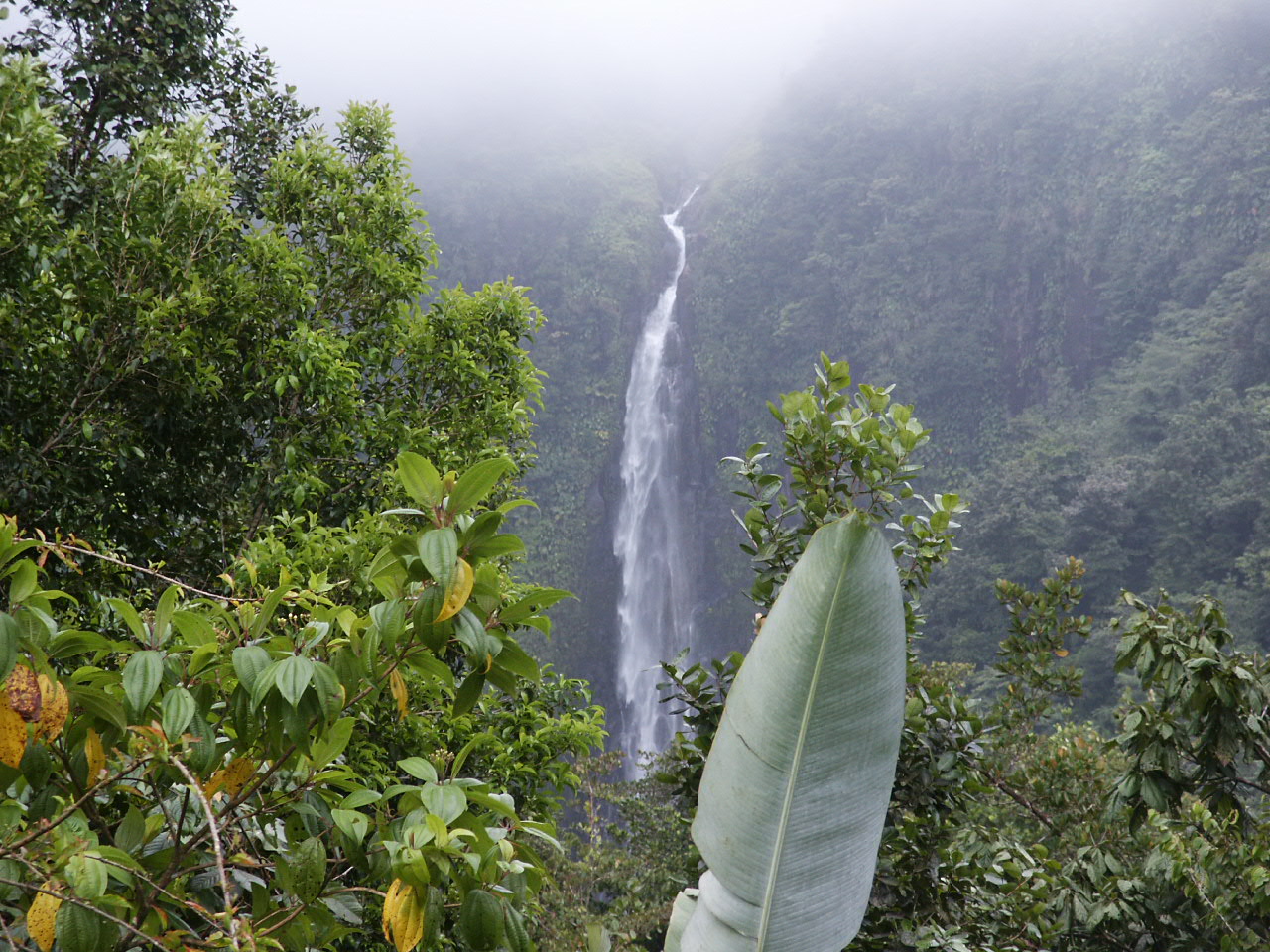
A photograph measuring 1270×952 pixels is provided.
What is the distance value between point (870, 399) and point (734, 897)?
1457mm

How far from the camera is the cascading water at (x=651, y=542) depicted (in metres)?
21.9

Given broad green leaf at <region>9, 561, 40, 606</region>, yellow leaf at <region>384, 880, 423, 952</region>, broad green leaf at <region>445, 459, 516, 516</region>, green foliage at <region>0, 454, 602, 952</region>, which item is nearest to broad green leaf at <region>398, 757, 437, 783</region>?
green foliage at <region>0, 454, 602, 952</region>

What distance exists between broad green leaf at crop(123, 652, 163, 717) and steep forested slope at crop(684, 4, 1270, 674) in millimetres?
21746

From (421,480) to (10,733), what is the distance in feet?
1.61

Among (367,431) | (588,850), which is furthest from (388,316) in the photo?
(588,850)

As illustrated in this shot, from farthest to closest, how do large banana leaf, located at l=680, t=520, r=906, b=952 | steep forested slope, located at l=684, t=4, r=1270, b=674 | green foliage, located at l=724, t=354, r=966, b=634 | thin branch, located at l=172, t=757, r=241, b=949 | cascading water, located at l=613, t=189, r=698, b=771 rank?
steep forested slope, located at l=684, t=4, r=1270, b=674 < cascading water, located at l=613, t=189, r=698, b=771 < green foliage, located at l=724, t=354, r=966, b=634 < thin branch, located at l=172, t=757, r=241, b=949 < large banana leaf, located at l=680, t=520, r=906, b=952

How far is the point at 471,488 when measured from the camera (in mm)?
1009

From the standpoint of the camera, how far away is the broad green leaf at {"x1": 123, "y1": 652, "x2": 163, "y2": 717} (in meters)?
0.93

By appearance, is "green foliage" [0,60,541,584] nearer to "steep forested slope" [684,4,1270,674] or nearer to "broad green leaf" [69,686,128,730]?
"broad green leaf" [69,686,128,730]

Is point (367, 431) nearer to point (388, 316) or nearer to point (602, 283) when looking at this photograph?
point (388, 316)

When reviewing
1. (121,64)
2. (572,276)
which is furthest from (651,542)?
(121,64)

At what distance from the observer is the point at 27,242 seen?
308 cm

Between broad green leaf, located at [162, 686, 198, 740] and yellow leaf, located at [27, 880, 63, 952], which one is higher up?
broad green leaf, located at [162, 686, 198, 740]

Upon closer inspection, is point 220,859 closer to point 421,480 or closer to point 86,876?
point 86,876
